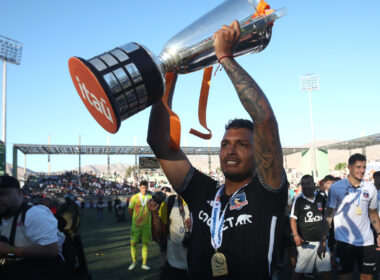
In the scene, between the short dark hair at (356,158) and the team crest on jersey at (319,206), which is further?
the team crest on jersey at (319,206)

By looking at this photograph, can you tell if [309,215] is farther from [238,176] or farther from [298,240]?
[238,176]

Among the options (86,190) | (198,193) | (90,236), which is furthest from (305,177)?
(86,190)

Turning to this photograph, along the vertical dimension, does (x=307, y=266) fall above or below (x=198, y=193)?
below

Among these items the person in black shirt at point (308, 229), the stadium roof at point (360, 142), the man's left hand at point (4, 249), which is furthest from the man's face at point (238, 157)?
the stadium roof at point (360, 142)

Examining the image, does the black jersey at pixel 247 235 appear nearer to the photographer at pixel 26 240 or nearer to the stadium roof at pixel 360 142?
the photographer at pixel 26 240

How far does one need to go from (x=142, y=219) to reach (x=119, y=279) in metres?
1.67

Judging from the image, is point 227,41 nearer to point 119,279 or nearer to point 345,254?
point 345,254

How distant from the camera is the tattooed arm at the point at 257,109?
1.62 metres

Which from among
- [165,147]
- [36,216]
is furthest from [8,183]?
[165,147]

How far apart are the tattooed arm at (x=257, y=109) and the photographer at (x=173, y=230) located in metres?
3.29

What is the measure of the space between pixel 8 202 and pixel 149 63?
2293 millimetres

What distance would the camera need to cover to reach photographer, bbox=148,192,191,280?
5117 mm

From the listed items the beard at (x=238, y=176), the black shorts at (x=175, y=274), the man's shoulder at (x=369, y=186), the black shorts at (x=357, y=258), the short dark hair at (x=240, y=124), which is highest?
the short dark hair at (x=240, y=124)

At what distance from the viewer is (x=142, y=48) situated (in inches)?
69.3
